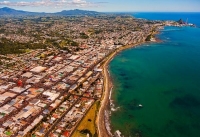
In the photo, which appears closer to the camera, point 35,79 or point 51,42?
point 35,79

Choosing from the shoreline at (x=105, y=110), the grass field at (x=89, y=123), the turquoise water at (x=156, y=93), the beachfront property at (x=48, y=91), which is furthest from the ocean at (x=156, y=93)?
the beachfront property at (x=48, y=91)

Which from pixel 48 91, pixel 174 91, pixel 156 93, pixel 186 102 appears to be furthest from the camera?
pixel 174 91

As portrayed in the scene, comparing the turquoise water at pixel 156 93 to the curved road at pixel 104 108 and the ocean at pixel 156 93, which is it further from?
the curved road at pixel 104 108

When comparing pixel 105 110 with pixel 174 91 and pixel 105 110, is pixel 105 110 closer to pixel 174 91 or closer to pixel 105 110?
pixel 105 110

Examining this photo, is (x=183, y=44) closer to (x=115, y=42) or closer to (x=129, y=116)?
(x=115, y=42)

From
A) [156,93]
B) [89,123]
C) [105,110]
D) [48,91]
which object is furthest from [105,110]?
[156,93]

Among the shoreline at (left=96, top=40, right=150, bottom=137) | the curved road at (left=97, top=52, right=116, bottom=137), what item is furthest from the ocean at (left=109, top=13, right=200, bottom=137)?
the curved road at (left=97, top=52, right=116, bottom=137)

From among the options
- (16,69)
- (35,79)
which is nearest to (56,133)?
(35,79)

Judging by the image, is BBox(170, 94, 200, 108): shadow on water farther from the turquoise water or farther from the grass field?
the grass field
